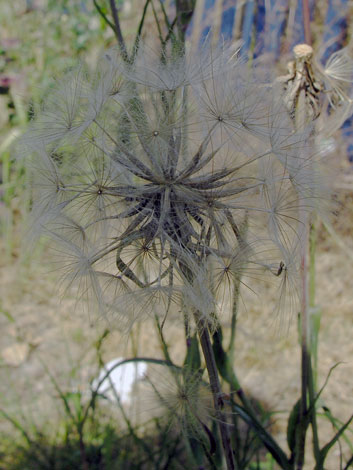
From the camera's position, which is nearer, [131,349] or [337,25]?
[131,349]

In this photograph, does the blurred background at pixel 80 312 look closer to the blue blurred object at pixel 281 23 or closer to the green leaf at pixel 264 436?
the blue blurred object at pixel 281 23

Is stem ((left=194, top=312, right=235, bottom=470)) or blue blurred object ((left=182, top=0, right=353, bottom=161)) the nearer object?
stem ((left=194, top=312, right=235, bottom=470))

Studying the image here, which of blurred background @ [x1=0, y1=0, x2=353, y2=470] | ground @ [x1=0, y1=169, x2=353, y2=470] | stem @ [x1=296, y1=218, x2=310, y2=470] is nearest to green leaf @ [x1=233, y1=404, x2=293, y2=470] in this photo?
stem @ [x1=296, y1=218, x2=310, y2=470]

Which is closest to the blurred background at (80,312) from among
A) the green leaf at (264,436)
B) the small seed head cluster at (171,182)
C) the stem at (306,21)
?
the stem at (306,21)

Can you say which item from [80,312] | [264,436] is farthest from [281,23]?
[264,436]

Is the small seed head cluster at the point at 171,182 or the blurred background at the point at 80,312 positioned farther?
the blurred background at the point at 80,312

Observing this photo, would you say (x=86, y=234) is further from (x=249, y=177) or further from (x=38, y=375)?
(x=38, y=375)

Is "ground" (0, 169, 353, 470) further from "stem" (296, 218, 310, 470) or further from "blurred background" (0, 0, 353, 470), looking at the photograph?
"stem" (296, 218, 310, 470)

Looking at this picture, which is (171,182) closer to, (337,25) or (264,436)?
(264,436)
